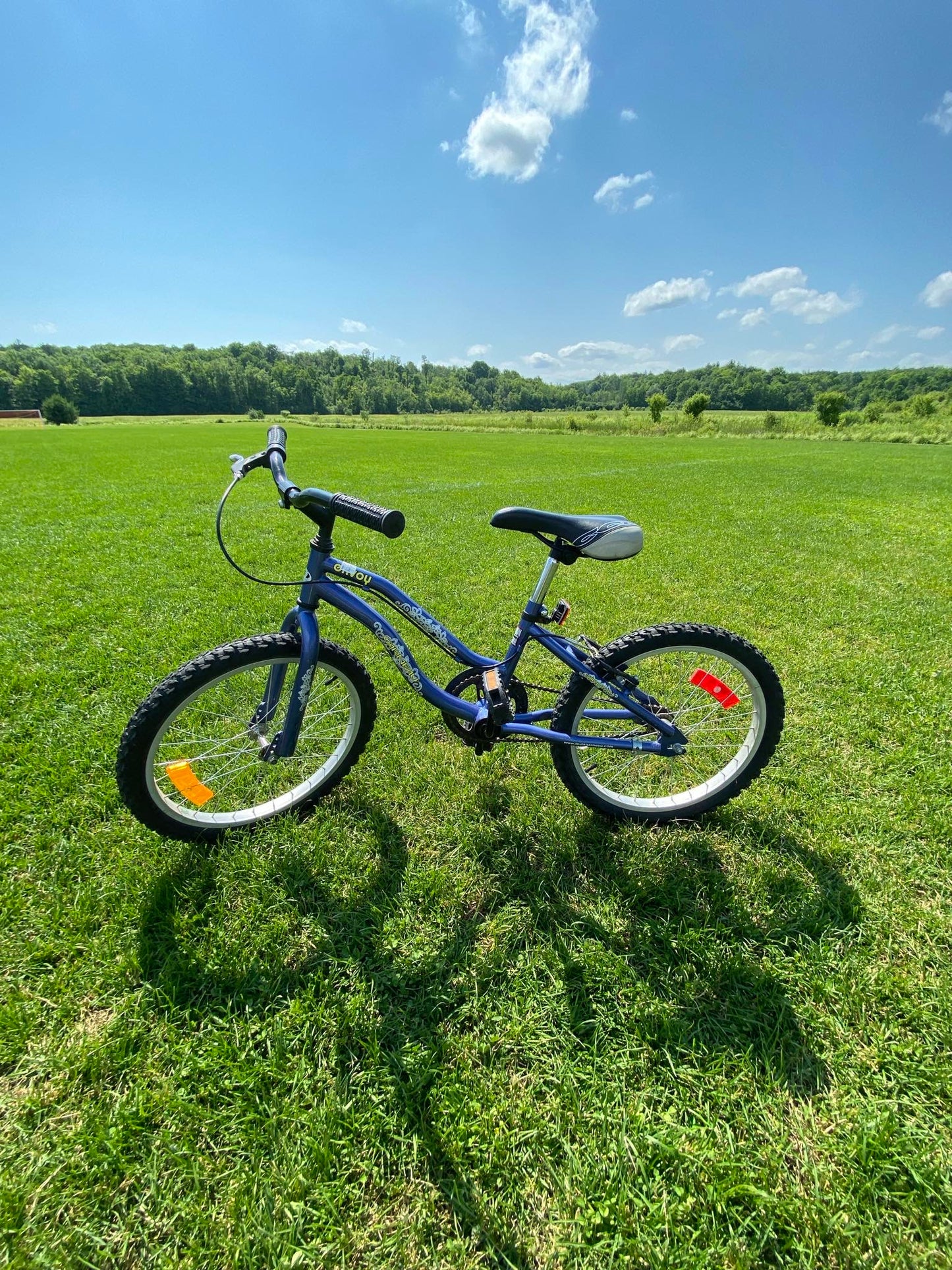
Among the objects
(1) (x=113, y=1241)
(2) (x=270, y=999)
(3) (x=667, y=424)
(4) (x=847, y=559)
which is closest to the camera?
(1) (x=113, y=1241)

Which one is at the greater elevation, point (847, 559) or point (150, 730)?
point (150, 730)

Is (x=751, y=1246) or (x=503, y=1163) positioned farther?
(x=503, y=1163)

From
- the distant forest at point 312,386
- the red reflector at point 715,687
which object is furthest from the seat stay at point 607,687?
the distant forest at point 312,386

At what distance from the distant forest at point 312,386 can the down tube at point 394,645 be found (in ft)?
299

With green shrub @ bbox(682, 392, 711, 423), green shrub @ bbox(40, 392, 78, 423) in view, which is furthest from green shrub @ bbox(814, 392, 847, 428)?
green shrub @ bbox(40, 392, 78, 423)

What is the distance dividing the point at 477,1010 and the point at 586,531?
1820 mm

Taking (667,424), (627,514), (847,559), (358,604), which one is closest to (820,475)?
(627,514)

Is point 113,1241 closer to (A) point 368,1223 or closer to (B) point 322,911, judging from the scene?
(A) point 368,1223

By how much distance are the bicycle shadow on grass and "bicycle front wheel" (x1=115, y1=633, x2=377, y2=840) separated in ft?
0.88

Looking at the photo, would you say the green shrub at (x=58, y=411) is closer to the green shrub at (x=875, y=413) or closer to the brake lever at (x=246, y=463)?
the brake lever at (x=246, y=463)

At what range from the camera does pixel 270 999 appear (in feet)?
5.61

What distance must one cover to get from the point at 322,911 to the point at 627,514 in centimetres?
916

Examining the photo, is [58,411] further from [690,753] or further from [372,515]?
[690,753]

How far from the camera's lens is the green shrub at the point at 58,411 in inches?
2376
